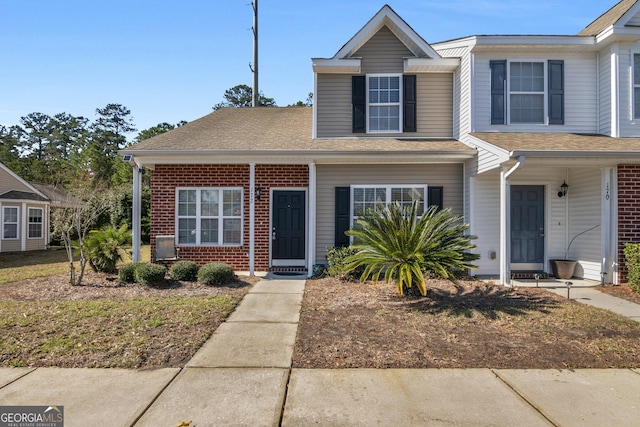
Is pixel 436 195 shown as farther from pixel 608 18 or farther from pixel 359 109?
pixel 608 18

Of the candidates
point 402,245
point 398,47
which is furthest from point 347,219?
point 398,47

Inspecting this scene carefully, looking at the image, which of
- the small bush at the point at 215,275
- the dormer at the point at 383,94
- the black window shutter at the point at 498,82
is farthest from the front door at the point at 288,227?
the black window shutter at the point at 498,82

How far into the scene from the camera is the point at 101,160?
3309cm

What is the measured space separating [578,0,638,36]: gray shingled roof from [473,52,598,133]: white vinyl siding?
64 centimetres

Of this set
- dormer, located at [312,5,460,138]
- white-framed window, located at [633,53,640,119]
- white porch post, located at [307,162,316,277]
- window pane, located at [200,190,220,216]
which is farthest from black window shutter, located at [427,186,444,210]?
window pane, located at [200,190,220,216]

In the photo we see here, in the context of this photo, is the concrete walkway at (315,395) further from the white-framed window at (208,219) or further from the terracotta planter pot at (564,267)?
the white-framed window at (208,219)

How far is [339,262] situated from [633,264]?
589 cm

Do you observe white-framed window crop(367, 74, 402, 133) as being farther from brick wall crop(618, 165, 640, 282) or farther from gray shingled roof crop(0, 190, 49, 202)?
gray shingled roof crop(0, 190, 49, 202)

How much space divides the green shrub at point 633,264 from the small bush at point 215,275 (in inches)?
321

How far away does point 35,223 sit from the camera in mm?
17438

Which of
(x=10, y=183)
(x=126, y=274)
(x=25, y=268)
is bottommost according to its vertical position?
(x=25, y=268)

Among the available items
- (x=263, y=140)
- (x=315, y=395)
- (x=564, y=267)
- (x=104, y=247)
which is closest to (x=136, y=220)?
(x=104, y=247)

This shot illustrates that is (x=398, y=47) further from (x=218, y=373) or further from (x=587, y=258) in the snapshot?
(x=218, y=373)

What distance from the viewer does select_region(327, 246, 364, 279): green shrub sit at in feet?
26.8
